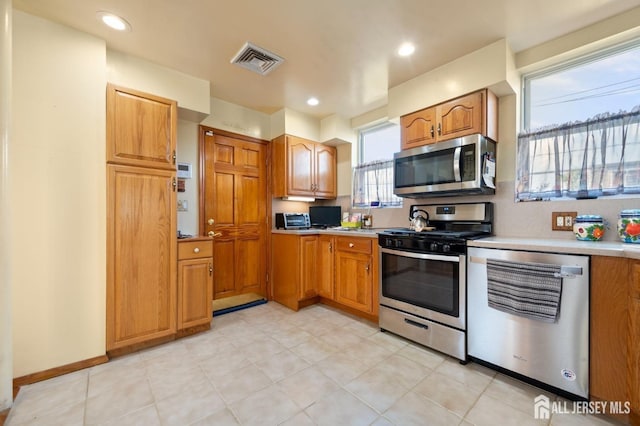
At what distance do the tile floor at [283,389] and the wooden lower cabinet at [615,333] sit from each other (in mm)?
183

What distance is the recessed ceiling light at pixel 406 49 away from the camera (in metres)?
2.13

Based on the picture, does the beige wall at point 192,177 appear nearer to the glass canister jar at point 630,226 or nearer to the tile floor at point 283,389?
the tile floor at point 283,389

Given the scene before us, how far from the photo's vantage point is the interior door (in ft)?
10.1

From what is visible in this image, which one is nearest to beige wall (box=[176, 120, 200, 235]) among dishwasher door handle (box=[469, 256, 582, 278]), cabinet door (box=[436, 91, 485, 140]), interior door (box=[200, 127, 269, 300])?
interior door (box=[200, 127, 269, 300])

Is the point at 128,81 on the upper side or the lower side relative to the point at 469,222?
upper

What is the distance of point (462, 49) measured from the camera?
218 cm

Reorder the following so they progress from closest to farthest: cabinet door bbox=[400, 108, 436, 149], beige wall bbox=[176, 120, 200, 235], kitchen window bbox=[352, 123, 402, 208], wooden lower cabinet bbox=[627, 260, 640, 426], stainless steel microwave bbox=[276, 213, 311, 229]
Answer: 1. wooden lower cabinet bbox=[627, 260, 640, 426]
2. cabinet door bbox=[400, 108, 436, 149]
3. beige wall bbox=[176, 120, 200, 235]
4. kitchen window bbox=[352, 123, 402, 208]
5. stainless steel microwave bbox=[276, 213, 311, 229]

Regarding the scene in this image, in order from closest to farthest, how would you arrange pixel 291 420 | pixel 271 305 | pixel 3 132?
1. pixel 291 420
2. pixel 3 132
3. pixel 271 305

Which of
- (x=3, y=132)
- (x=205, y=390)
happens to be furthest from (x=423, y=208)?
(x=3, y=132)

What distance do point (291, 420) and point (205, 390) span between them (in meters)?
0.63

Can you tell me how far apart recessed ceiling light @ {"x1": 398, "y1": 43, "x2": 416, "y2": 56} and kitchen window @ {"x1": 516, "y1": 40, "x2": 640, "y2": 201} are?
1064 millimetres

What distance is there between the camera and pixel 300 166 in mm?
3477

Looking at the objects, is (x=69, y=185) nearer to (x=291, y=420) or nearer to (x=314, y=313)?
(x=291, y=420)

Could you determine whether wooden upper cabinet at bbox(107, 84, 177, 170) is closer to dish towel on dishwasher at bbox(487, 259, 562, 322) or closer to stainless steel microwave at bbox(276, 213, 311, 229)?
stainless steel microwave at bbox(276, 213, 311, 229)
